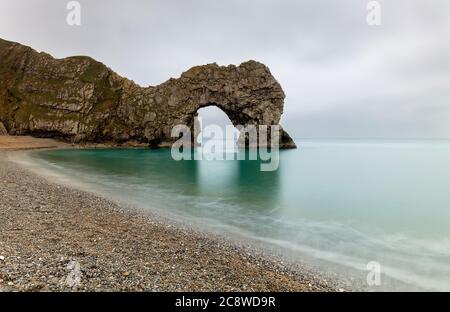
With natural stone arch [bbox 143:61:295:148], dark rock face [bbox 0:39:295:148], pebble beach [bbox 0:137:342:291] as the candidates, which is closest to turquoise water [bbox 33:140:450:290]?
pebble beach [bbox 0:137:342:291]

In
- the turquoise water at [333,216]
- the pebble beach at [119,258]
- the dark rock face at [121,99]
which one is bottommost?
the turquoise water at [333,216]

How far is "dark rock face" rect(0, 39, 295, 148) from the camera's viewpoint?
118 meters

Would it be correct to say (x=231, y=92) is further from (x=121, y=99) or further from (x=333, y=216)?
(x=333, y=216)

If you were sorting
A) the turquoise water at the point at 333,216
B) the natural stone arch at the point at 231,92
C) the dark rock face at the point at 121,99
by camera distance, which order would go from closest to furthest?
the turquoise water at the point at 333,216, the dark rock face at the point at 121,99, the natural stone arch at the point at 231,92

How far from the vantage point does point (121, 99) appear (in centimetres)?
12900

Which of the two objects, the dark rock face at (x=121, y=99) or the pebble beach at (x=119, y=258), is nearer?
the pebble beach at (x=119, y=258)

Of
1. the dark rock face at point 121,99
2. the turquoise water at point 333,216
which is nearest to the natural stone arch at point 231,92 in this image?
the dark rock face at point 121,99

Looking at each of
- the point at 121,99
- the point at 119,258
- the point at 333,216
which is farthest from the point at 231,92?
the point at 119,258

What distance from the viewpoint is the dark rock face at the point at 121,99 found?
11800cm

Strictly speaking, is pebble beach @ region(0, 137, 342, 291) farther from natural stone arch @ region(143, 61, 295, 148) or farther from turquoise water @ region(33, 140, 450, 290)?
natural stone arch @ region(143, 61, 295, 148)

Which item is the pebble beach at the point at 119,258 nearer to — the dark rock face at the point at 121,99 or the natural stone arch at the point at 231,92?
the natural stone arch at the point at 231,92

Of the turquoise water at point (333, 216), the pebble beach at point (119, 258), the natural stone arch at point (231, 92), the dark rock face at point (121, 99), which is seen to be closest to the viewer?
the pebble beach at point (119, 258)
